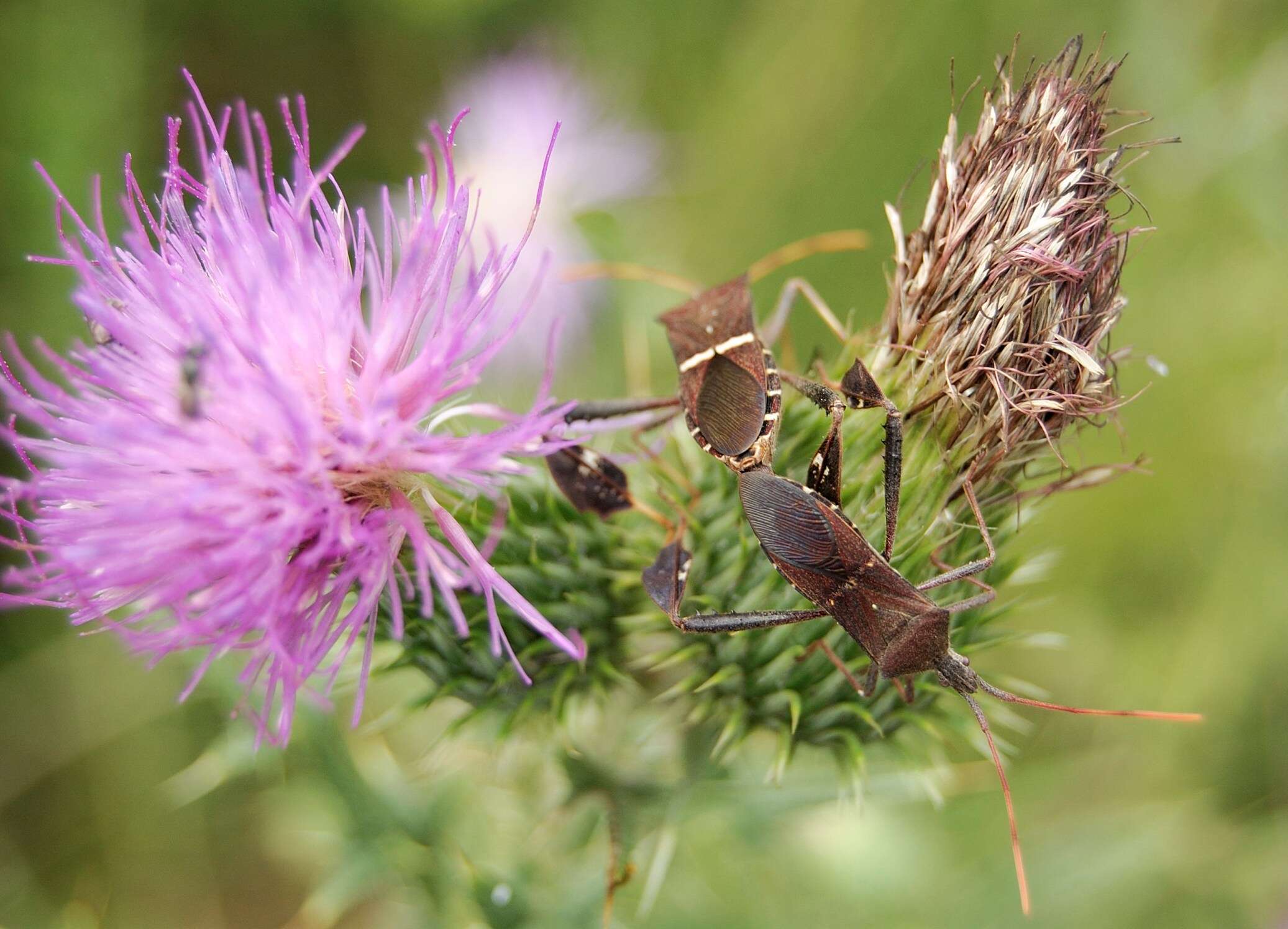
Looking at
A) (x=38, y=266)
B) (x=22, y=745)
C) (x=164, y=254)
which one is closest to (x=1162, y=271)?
(x=164, y=254)

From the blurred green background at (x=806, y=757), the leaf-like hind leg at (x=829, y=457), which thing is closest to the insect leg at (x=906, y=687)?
the leaf-like hind leg at (x=829, y=457)

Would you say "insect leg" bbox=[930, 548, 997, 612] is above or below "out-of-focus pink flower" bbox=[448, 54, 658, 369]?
below

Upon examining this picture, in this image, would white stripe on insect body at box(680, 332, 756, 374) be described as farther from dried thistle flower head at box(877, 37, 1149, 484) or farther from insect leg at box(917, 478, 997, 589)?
insect leg at box(917, 478, 997, 589)

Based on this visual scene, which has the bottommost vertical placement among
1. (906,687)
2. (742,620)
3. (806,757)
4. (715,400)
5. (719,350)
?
(806,757)

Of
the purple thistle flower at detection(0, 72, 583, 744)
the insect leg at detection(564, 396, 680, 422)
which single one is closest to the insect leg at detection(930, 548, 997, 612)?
the insect leg at detection(564, 396, 680, 422)

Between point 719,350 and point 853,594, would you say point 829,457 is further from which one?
point 719,350

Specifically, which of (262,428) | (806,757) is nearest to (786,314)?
(806,757)
